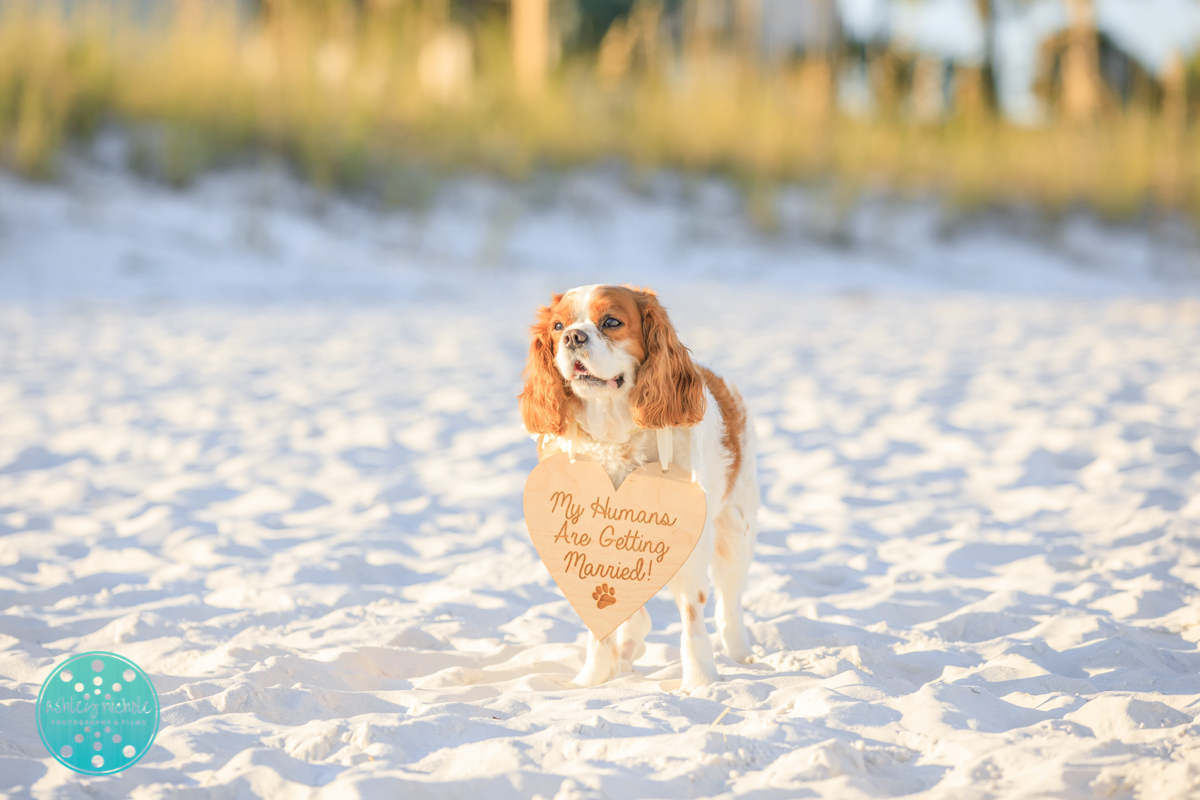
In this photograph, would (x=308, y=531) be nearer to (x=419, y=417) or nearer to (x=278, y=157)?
(x=419, y=417)

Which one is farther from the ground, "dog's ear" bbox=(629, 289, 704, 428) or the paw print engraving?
"dog's ear" bbox=(629, 289, 704, 428)

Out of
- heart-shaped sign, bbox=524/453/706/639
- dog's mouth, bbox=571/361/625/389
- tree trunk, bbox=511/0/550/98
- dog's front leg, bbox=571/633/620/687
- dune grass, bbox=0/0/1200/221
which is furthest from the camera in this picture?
tree trunk, bbox=511/0/550/98

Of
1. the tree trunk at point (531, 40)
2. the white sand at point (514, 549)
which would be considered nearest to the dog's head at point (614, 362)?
the white sand at point (514, 549)

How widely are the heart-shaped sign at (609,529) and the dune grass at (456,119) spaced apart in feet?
28.6

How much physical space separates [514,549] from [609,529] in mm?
1151

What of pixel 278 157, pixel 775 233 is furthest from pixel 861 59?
pixel 278 157

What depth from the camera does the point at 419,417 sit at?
16.1 ft

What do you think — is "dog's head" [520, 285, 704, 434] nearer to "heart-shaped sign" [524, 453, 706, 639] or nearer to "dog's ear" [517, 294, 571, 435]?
"dog's ear" [517, 294, 571, 435]

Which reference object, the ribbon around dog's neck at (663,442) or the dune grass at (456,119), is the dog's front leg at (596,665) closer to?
the ribbon around dog's neck at (663,442)

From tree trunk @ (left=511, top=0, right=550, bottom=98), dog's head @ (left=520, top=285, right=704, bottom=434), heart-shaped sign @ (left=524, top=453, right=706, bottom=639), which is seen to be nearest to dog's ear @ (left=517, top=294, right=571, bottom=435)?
dog's head @ (left=520, top=285, right=704, bottom=434)

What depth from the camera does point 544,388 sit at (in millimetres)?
2131

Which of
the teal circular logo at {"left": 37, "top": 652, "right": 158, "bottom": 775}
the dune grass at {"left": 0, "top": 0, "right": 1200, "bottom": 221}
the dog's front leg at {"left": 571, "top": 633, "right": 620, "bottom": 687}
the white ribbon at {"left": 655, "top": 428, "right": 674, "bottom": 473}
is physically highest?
the dune grass at {"left": 0, "top": 0, "right": 1200, "bottom": 221}

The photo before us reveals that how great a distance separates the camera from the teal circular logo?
188 cm

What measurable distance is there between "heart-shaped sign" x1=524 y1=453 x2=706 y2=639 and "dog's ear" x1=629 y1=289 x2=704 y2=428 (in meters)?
0.17
